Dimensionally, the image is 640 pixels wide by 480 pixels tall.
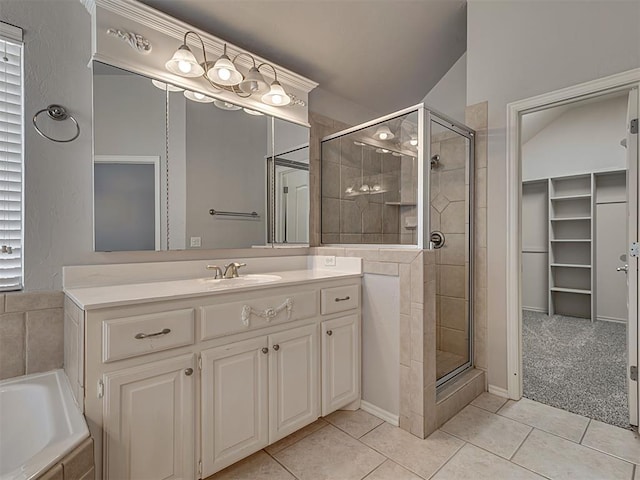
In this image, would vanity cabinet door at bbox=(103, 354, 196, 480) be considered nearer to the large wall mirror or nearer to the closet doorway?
the large wall mirror

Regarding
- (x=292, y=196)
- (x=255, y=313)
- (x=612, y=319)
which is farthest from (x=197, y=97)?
(x=612, y=319)

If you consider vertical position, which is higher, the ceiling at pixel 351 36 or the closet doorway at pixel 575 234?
the ceiling at pixel 351 36

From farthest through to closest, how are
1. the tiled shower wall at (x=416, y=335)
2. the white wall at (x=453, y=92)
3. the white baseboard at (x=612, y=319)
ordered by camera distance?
the white baseboard at (x=612, y=319) → the white wall at (x=453, y=92) → the tiled shower wall at (x=416, y=335)

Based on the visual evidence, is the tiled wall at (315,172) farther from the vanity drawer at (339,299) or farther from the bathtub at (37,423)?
the bathtub at (37,423)

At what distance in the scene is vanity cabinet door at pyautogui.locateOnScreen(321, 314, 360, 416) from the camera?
1877 millimetres

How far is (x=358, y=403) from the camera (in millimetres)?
2092

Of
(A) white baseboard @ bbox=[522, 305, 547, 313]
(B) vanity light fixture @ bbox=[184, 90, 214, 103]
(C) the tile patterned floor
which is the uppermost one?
(B) vanity light fixture @ bbox=[184, 90, 214, 103]

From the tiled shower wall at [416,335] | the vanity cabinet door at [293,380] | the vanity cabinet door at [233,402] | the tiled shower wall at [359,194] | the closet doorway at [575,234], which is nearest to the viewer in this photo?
the vanity cabinet door at [233,402]

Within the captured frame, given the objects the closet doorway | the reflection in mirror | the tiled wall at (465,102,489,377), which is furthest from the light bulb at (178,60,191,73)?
the closet doorway

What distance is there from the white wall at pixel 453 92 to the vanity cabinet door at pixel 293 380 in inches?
103

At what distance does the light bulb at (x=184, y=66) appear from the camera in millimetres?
1818

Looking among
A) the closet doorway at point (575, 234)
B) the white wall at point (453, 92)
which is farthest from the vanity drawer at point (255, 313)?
the white wall at point (453, 92)

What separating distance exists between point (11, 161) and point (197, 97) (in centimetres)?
98

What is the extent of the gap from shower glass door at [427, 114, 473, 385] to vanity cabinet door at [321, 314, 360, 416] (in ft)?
2.29
